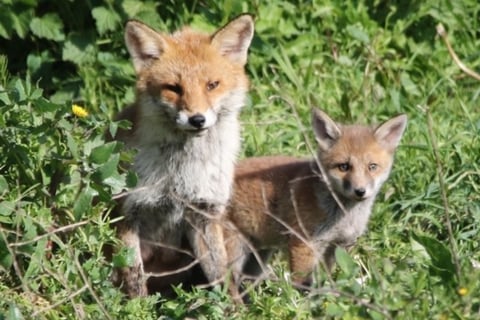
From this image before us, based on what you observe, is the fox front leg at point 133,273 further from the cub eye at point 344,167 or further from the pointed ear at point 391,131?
the pointed ear at point 391,131

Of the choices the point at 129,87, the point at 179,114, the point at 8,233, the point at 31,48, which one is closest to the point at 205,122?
the point at 179,114

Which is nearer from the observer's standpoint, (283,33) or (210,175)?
(210,175)

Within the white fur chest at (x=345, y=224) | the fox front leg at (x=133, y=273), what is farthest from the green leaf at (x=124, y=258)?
the white fur chest at (x=345, y=224)

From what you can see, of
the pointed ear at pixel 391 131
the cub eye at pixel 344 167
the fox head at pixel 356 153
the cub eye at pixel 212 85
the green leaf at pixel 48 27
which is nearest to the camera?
the cub eye at pixel 212 85

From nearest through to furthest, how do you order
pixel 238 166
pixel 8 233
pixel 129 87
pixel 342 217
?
pixel 8 233 < pixel 342 217 < pixel 238 166 < pixel 129 87

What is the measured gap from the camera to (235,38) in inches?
272

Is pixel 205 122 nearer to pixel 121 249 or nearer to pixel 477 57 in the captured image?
pixel 121 249

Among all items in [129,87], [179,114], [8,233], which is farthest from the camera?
[129,87]

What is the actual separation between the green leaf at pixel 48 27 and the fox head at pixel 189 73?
2.29 m

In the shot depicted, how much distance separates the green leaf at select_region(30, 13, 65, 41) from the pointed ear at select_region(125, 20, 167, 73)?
2.28 meters

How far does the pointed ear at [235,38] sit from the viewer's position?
6840 millimetres

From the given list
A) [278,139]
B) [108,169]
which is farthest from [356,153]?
[108,169]

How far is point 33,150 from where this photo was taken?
21.7ft

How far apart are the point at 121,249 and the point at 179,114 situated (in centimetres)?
88
